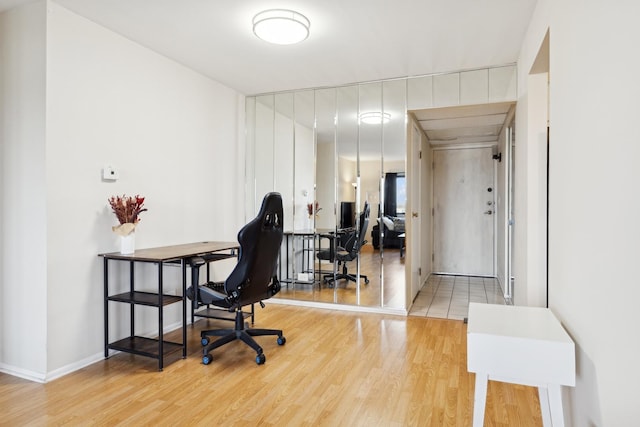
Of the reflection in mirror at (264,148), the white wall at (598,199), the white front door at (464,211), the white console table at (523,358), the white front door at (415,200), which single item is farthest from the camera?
the white front door at (464,211)

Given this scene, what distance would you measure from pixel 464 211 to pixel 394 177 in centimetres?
267

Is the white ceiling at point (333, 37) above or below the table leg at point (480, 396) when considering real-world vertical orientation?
above

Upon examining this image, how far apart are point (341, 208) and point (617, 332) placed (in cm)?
323

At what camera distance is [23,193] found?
2525 mm

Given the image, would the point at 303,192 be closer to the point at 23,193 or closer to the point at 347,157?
the point at 347,157

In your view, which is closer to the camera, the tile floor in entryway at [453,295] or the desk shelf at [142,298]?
the desk shelf at [142,298]

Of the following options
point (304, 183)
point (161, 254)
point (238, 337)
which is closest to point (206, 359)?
point (238, 337)

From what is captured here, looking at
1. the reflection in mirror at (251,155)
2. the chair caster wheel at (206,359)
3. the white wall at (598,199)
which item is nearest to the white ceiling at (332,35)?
the reflection in mirror at (251,155)

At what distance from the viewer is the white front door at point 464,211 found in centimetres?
602

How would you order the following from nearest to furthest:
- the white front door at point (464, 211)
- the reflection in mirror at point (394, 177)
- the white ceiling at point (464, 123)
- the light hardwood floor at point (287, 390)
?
the light hardwood floor at point (287, 390) → the white ceiling at point (464, 123) → the reflection in mirror at point (394, 177) → the white front door at point (464, 211)

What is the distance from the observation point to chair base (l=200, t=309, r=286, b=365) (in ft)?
8.98

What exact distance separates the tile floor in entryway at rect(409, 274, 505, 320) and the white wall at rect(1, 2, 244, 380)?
268 cm

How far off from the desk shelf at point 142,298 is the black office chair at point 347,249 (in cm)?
194

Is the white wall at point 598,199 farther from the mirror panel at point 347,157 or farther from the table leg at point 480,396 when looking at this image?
the mirror panel at point 347,157
